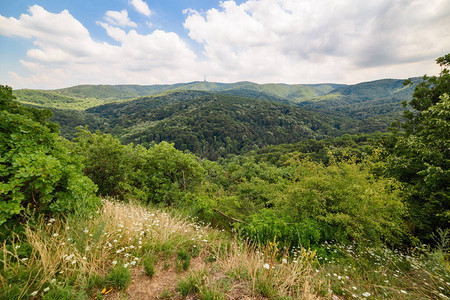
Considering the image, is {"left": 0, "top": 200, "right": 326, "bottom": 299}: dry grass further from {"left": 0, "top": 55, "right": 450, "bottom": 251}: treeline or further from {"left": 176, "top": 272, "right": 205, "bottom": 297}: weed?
{"left": 0, "top": 55, "right": 450, "bottom": 251}: treeline

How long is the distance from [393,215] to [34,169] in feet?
34.2

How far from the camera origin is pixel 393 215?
259 inches

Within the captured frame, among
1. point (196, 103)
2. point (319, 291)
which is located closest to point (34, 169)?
point (319, 291)

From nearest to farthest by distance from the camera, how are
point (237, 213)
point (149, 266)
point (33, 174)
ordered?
point (33, 174), point (149, 266), point (237, 213)

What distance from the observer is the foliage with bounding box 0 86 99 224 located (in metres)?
2.69

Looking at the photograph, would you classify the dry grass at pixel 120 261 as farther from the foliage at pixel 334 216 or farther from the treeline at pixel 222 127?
the treeline at pixel 222 127

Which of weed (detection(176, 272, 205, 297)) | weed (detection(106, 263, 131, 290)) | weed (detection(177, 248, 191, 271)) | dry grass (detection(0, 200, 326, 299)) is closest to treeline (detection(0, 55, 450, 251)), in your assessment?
dry grass (detection(0, 200, 326, 299))

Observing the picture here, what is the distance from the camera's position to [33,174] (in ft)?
9.09

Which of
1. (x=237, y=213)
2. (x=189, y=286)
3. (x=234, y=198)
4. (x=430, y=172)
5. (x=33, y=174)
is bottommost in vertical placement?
(x=237, y=213)

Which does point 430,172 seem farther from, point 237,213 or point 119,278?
point 119,278

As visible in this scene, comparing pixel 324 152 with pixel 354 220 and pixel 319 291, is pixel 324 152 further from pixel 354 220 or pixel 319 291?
pixel 319 291

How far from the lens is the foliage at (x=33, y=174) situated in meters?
2.69

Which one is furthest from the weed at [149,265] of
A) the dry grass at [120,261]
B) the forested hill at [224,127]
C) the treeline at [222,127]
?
the forested hill at [224,127]

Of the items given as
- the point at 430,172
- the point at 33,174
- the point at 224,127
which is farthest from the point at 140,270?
the point at 224,127
